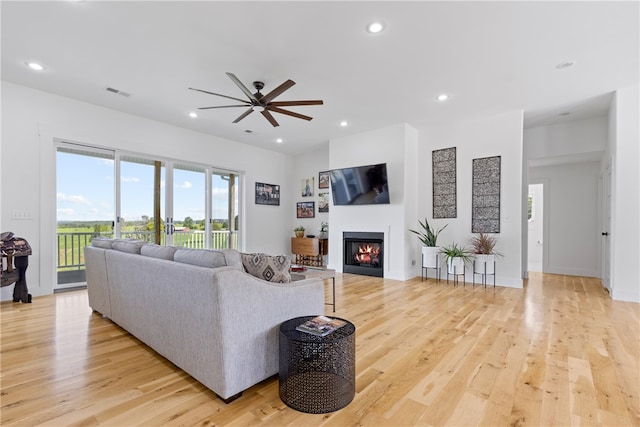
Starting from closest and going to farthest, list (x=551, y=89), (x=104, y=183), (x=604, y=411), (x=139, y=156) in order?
(x=604, y=411) < (x=551, y=89) < (x=104, y=183) < (x=139, y=156)

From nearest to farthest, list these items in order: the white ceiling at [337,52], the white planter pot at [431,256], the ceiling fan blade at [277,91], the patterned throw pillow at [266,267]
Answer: the patterned throw pillow at [266,267] → the white ceiling at [337,52] → the ceiling fan blade at [277,91] → the white planter pot at [431,256]

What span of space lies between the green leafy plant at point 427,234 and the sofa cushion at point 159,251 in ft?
14.3

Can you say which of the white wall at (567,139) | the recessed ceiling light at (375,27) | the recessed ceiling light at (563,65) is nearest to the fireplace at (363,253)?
the white wall at (567,139)

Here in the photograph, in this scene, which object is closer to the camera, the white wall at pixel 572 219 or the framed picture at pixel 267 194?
the white wall at pixel 572 219

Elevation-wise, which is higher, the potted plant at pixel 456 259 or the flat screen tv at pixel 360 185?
the flat screen tv at pixel 360 185

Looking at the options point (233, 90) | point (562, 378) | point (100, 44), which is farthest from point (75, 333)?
point (562, 378)

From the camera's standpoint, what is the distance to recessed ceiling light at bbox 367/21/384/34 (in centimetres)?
274

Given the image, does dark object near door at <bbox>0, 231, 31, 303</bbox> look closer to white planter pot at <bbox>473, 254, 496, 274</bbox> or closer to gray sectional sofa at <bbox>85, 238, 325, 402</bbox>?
gray sectional sofa at <bbox>85, 238, 325, 402</bbox>

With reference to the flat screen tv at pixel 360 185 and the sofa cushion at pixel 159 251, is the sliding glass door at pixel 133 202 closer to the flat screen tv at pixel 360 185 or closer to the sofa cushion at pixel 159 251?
the flat screen tv at pixel 360 185

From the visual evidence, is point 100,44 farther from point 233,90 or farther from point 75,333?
point 75,333

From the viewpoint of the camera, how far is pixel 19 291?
12.7ft

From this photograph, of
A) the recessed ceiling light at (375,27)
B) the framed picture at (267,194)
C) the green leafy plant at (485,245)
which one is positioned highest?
the recessed ceiling light at (375,27)

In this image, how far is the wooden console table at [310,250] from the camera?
23.0ft

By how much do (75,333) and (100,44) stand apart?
2.78 m
